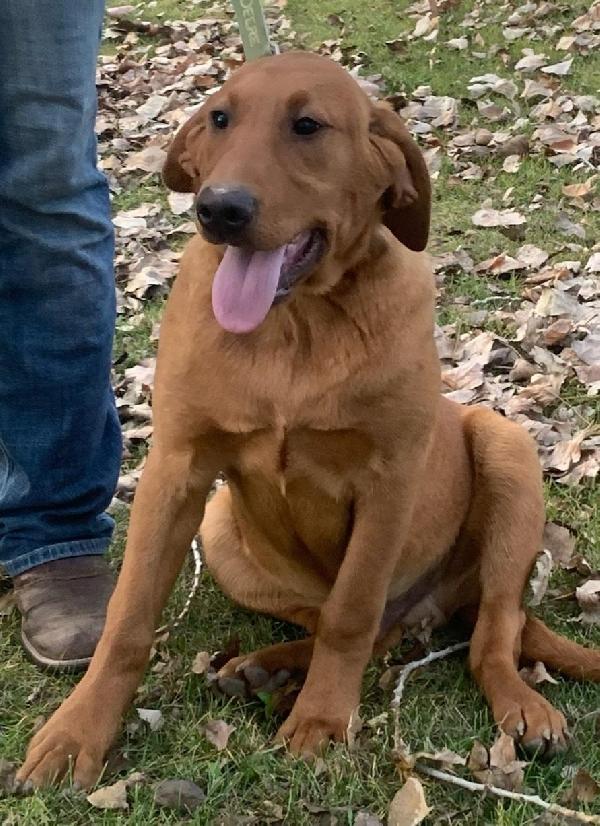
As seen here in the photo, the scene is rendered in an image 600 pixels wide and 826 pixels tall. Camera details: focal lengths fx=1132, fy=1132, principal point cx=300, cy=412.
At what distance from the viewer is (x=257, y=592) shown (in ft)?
10.1

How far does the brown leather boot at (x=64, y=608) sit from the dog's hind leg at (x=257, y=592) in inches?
12.7

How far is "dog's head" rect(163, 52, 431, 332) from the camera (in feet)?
7.46

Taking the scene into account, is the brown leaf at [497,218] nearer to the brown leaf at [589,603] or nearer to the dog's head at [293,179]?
the brown leaf at [589,603]

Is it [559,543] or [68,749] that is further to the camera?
[559,543]

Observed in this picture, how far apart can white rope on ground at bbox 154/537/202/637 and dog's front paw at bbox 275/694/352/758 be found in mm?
500

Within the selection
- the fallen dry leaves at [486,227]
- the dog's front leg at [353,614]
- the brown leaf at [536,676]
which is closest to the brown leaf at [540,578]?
the fallen dry leaves at [486,227]

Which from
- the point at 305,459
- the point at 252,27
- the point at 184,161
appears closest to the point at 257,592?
the point at 305,459

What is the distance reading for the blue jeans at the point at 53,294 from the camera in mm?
2656

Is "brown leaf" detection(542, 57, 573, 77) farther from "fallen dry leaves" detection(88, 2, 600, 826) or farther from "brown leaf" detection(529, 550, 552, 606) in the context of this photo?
"brown leaf" detection(529, 550, 552, 606)

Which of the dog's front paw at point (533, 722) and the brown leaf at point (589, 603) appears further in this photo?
the brown leaf at point (589, 603)

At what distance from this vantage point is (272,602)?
3090 mm

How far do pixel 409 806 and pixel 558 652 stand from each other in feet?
2.22

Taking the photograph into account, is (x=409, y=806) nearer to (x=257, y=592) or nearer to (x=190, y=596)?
(x=257, y=592)

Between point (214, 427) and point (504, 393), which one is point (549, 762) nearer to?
point (214, 427)
